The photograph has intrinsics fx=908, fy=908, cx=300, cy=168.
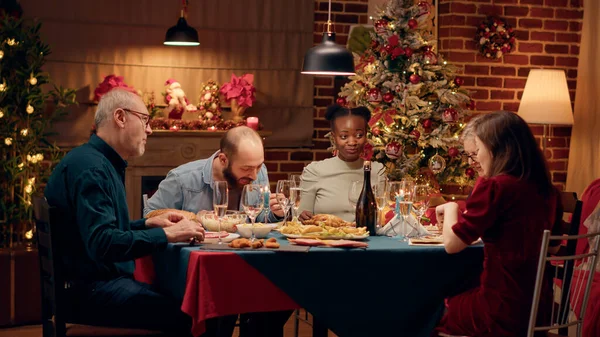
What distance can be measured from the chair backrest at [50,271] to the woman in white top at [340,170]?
61.8 inches

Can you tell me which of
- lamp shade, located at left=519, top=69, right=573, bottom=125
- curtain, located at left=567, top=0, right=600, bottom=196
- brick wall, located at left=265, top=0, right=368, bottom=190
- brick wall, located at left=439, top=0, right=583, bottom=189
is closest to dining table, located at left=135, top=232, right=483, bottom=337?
lamp shade, located at left=519, top=69, right=573, bottom=125

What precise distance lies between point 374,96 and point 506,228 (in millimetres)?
2648

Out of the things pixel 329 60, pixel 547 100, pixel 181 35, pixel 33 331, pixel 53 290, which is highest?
pixel 181 35

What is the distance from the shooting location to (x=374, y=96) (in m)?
5.61

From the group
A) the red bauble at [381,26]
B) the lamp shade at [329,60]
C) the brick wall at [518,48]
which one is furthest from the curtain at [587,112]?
the lamp shade at [329,60]

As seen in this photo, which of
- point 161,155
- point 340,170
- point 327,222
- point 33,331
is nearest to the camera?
point 327,222

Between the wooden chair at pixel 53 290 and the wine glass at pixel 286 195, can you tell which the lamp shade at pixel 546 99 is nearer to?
the wine glass at pixel 286 195

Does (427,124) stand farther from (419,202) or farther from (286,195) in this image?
(286,195)

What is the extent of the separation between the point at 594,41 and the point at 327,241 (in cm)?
397

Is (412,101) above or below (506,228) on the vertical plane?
above

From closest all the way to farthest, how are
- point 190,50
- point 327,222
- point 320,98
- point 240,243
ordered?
point 240,243 < point 327,222 < point 190,50 < point 320,98

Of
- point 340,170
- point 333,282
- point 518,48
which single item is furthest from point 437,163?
point 333,282

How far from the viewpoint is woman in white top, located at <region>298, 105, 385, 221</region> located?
15.0 feet

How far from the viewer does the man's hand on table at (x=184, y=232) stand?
3.18 m
